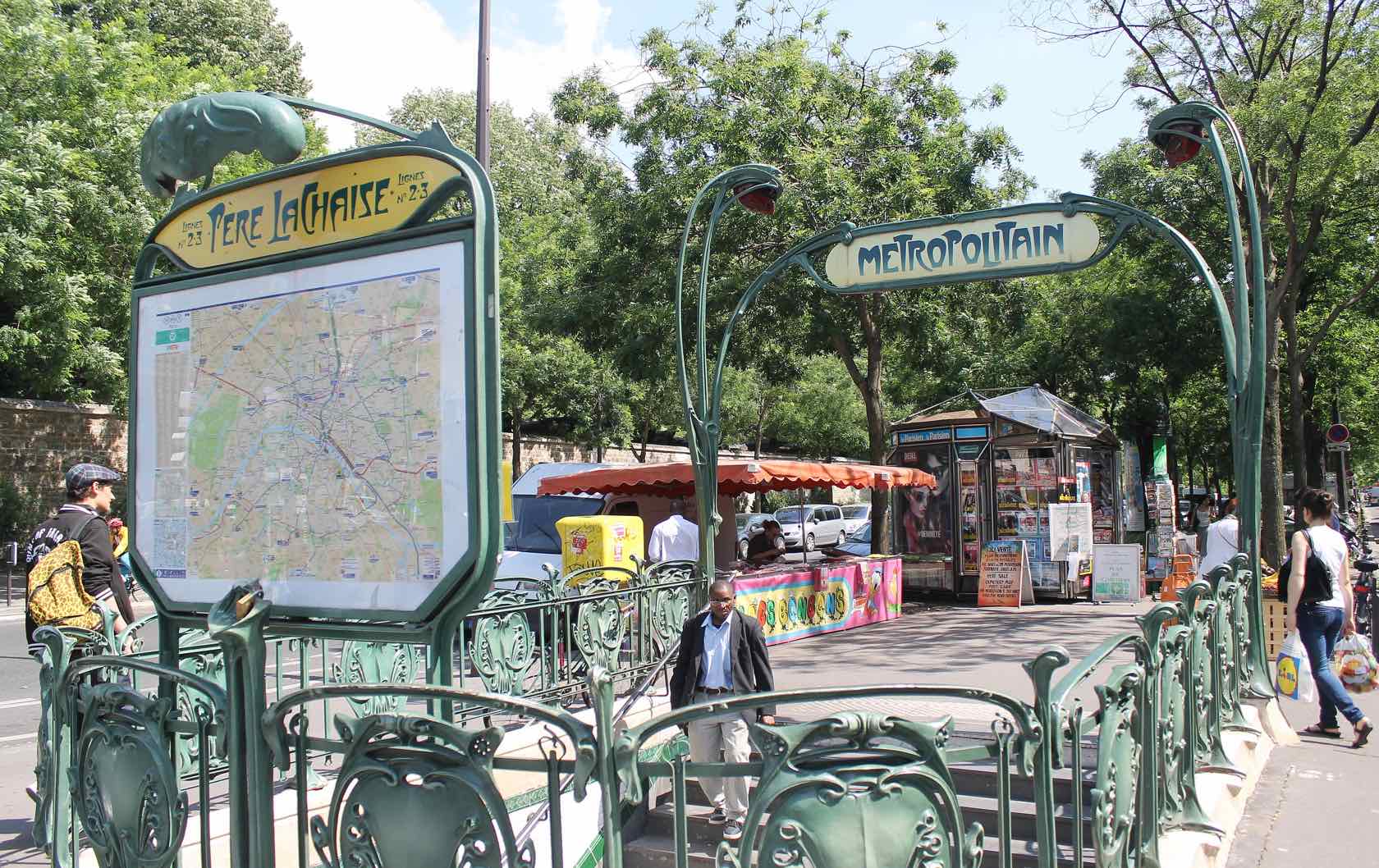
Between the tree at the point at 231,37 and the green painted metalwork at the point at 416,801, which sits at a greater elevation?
the tree at the point at 231,37

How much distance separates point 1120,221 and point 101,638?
7.14 m

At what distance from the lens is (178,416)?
4.11 meters

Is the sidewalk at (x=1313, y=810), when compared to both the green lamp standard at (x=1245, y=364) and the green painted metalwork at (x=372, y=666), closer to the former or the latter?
the green lamp standard at (x=1245, y=364)

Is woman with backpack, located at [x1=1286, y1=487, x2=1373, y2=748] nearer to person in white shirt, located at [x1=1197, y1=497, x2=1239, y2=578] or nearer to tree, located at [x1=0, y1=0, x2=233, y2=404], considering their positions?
person in white shirt, located at [x1=1197, y1=497, x2=1239, y2=578]

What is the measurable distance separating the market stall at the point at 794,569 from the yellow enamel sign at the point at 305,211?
9242mm

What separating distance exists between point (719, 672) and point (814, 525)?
1204 inches

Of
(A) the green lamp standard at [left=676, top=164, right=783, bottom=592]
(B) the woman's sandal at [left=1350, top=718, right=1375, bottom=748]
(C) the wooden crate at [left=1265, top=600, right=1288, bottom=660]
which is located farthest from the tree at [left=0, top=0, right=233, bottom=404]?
(B) the woman's sandal at [left=1350, top=718, right=1375, bottom=748]

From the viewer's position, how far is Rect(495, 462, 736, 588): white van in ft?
45.0

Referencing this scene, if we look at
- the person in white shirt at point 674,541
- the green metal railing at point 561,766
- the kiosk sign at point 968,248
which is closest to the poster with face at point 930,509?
the person in white shirt at point 674,541

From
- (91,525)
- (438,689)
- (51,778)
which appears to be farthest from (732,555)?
(438,689)

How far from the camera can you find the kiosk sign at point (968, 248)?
7.54 metres

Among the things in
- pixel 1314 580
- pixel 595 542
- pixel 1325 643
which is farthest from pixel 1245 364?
pixel 595 542

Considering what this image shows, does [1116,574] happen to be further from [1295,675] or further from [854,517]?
[854,517]

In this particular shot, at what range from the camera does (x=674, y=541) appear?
519 inches
